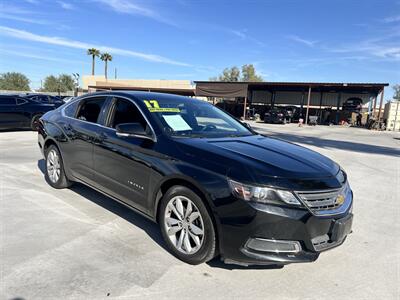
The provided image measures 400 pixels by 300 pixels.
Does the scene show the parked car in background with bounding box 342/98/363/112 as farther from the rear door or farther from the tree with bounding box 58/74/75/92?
the tree with bounding box 58/74/75/92

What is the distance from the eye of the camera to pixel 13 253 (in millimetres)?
3520

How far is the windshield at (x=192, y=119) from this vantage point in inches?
158

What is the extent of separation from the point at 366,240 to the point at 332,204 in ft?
5.21

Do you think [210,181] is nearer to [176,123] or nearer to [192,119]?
[176,123]

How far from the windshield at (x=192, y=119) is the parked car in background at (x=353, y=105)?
126ft

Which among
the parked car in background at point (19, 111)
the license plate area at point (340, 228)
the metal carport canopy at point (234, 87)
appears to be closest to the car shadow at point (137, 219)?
the license plate area at point (340, 228)

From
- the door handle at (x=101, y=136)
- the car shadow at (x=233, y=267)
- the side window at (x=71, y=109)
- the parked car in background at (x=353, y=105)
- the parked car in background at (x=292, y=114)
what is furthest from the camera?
the parked car in background at (x=353, y=105)

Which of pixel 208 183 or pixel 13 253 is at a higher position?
pixel 208 183

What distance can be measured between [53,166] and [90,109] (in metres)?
1.35

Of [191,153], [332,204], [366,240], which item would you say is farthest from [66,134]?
[366,240]

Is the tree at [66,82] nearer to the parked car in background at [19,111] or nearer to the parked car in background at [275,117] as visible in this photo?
the parked car in background at [275,117]

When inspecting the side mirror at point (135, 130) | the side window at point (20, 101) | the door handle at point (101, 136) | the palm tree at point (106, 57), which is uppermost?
the palm tree at point (106, 57)

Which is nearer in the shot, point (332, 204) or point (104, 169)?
point (332, 204)

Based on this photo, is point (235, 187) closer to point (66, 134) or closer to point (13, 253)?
point (13, 253)
